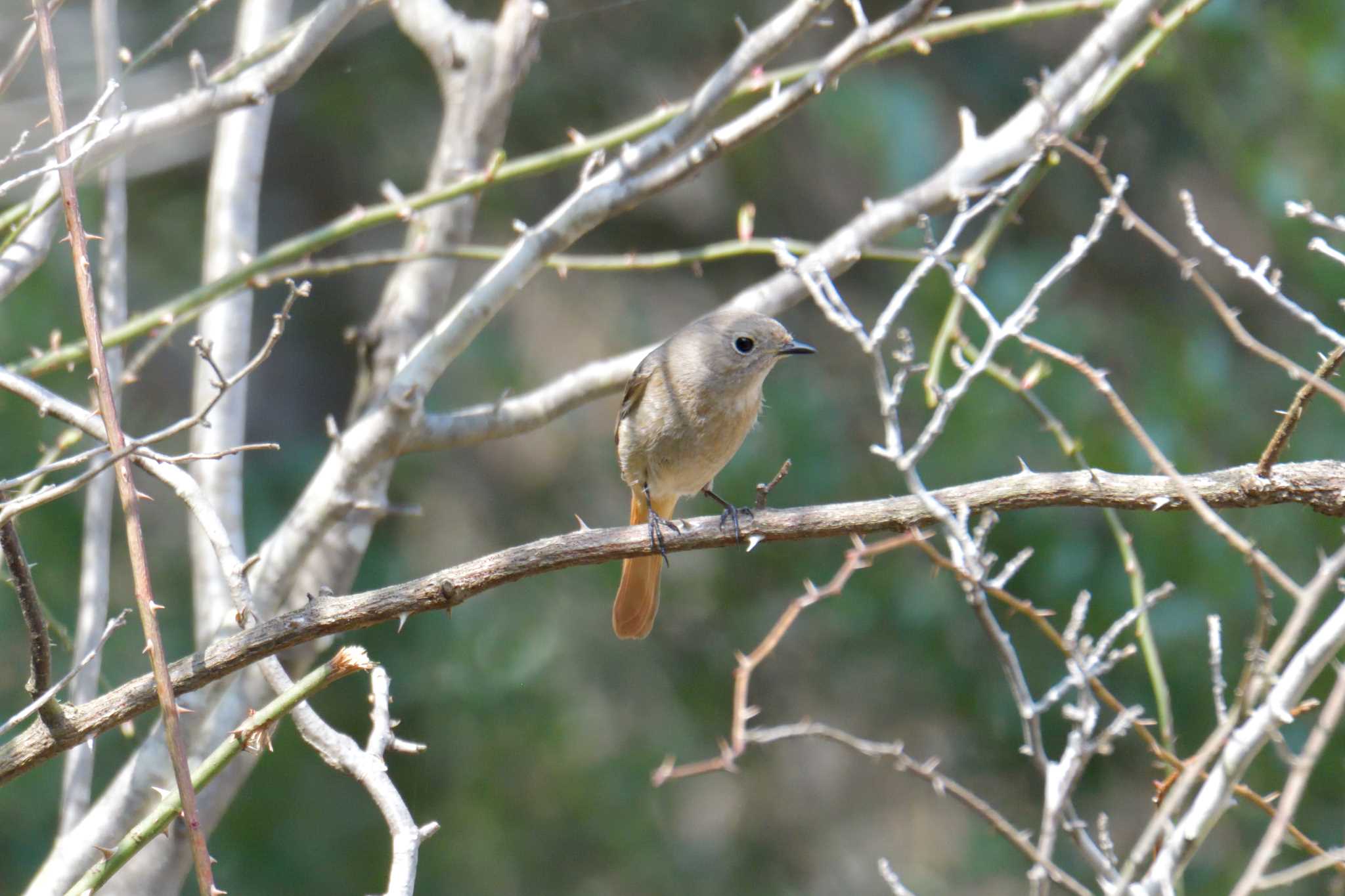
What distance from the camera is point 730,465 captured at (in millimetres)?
5512

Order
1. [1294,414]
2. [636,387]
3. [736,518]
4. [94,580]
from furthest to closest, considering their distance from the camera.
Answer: [636,387] → [94,580] → [736,518] → [1294,414]

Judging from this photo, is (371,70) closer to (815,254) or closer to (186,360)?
(186,360)

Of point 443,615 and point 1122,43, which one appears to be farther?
point 443,615

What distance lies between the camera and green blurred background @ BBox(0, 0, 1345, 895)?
5.16 metres

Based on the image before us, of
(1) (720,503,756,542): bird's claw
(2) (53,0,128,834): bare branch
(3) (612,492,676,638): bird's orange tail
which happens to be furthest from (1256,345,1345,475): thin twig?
(2) (53,0,128,834): bare branch

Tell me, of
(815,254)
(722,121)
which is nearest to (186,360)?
(722,121)

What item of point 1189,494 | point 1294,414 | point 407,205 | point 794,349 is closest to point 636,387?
point 794,349

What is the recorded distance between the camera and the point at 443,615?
5.87 metres

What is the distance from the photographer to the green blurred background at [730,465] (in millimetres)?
5156

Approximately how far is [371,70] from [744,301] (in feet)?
10.4

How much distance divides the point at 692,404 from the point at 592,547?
1.61 m

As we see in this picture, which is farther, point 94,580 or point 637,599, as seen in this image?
point 637,599

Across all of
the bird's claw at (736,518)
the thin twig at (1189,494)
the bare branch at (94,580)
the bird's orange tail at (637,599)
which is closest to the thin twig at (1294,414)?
the thin twig at (1189,494)

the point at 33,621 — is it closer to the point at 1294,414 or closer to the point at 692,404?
the point at 1294,414
